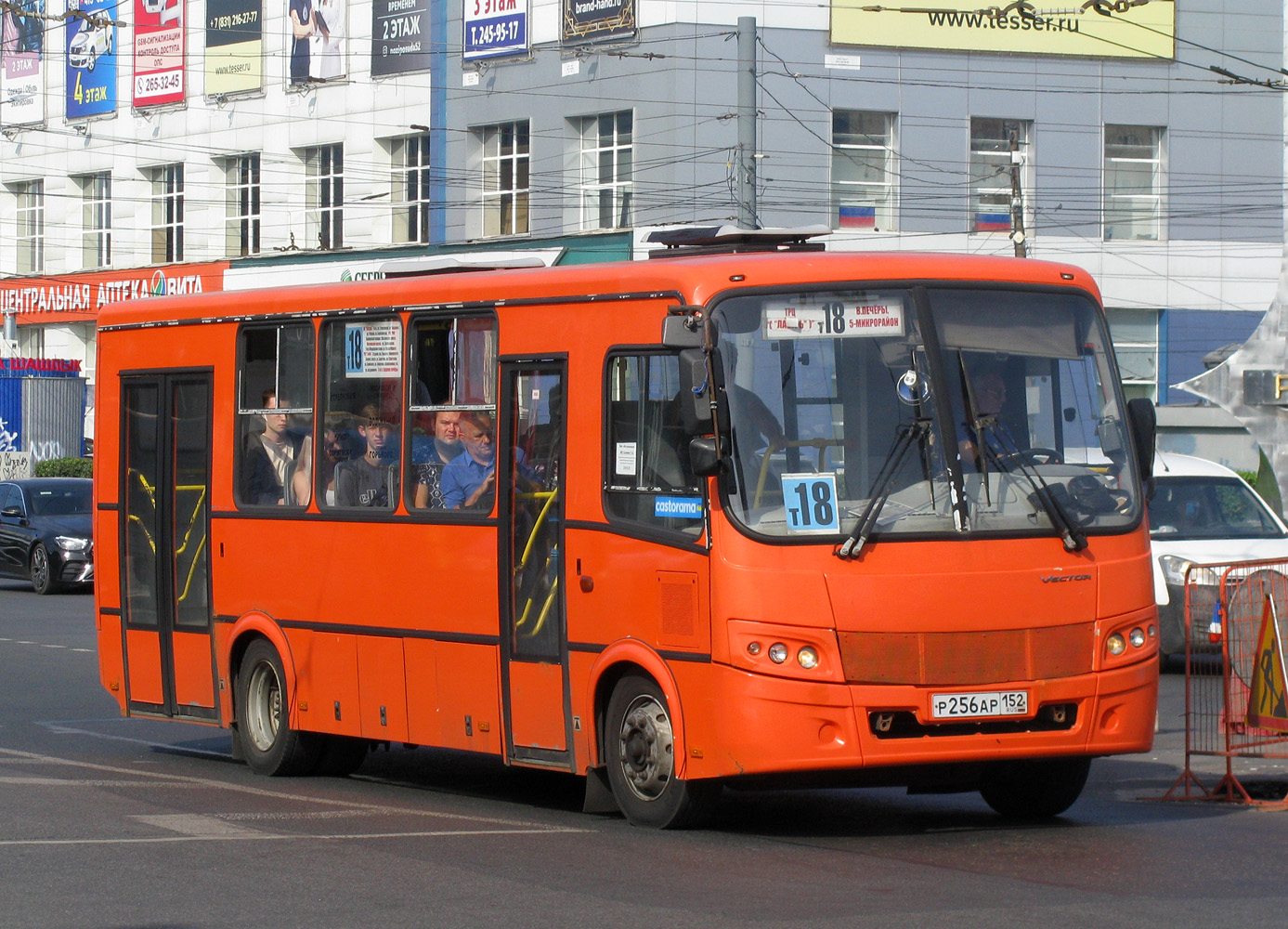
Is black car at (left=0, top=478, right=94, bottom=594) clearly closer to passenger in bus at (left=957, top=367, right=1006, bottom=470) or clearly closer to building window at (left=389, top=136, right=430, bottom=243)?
building window at (left=389, top=136, right=430, bottom=243)

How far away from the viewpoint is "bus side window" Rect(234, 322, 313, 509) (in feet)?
39.8

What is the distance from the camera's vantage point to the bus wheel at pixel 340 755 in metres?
12.5

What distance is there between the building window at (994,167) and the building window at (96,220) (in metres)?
26.4

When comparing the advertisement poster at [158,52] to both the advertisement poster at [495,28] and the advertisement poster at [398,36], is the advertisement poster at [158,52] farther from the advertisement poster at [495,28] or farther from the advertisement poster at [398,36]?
the advertisement poster at [495,28]

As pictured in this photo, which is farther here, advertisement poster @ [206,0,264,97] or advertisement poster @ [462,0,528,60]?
advertisement poster @ [206,0,264,97]

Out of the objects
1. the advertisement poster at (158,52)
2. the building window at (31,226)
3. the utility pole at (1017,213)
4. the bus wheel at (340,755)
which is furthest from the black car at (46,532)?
the building window at (31,226)

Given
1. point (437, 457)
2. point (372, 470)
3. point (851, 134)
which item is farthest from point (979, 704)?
point (851, 134)

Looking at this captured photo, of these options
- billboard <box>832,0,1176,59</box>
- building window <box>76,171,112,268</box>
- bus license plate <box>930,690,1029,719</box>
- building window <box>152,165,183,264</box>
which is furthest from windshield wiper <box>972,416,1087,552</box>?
building window <box>76,171,112,268</box>

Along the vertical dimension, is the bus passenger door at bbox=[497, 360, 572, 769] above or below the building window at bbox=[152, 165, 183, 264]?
below

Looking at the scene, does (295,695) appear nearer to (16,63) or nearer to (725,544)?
(725,544)

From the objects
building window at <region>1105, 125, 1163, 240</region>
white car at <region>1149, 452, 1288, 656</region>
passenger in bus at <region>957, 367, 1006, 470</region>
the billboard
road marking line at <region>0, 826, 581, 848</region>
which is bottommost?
road marking line at <region>0, 826, 581, 848</region>

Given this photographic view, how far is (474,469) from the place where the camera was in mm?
10758

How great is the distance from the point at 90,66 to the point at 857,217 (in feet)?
83.6

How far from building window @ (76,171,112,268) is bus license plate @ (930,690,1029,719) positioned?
50.3 metres
